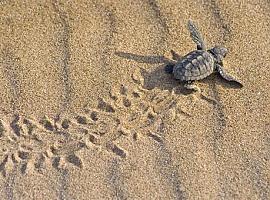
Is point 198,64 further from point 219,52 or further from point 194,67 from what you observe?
point 219,52

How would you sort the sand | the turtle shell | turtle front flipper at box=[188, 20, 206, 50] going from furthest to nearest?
turtle front flipper at box=[188, 20, 206, 50] → the turtle shell → the sand

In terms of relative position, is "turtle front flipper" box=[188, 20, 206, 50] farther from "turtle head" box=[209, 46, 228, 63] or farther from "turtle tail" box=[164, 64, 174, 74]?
"turtle tail" box=[164, 64, 174, 74]

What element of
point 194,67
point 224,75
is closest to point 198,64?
point 194,67

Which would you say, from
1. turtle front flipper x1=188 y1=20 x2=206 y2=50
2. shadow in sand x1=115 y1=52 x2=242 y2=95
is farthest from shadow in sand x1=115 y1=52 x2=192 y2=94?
turtle front flipper x1=188 y1=20 x2=206 y2=50

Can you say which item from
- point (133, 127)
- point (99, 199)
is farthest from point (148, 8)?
point (99, 199)

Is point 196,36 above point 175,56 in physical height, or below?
above

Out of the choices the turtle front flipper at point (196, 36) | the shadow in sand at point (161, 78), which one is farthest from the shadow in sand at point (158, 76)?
the turtle front flipper at point (196, 36)

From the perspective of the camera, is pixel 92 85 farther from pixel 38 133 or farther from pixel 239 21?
pixel 239 21
